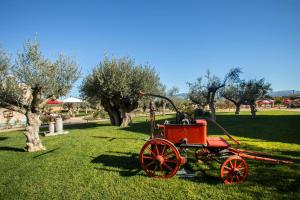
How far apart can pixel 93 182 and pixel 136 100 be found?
48.8 ft

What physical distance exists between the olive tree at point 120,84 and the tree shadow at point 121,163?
11.2 m

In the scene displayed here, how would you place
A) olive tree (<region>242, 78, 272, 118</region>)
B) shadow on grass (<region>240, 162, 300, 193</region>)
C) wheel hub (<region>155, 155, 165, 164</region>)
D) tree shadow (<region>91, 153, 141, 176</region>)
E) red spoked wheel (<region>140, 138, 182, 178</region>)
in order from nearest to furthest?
shadow on grass (<region>240, 162, 300, 193</region>) → red spoked wheel (<region>140, 138, 182, 178</region>) → wheel hub (<region>155, 155, 165, 164</region>) → tree shadow (<region>91, 153, 141, 176</region>) → olive tree (<region>242, 78, 272, 118</region>)

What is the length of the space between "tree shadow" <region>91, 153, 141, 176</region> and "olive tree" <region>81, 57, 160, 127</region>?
1119 cm

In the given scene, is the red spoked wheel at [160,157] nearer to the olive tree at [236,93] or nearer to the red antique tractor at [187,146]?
the red antique tractor at [187,146]

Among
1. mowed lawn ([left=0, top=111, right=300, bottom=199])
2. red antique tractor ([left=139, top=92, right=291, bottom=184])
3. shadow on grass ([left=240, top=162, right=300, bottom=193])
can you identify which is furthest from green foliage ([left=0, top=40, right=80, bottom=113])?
shadow on grass ([left=240, top=162, right=300, bottom=193])

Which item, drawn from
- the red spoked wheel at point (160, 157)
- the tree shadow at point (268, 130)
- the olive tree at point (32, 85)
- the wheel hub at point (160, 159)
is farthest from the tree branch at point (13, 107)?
the tree shadow at point (268, 130)

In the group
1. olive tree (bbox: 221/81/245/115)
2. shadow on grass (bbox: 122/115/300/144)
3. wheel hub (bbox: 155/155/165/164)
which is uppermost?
olive tree (bbox: 221/81/245/115)

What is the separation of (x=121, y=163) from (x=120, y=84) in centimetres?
1227

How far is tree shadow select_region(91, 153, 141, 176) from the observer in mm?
7324

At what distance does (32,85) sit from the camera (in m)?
10.7

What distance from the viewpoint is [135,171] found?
23.9 feet

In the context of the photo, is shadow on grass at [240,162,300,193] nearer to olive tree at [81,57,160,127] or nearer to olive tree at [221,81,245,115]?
olive tree at [81,57,160,127]

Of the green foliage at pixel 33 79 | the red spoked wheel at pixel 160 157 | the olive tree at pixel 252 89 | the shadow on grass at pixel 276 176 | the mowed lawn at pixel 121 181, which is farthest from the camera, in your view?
the olive tree at pixel 252 89

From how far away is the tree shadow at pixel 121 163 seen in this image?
7.32 metres
